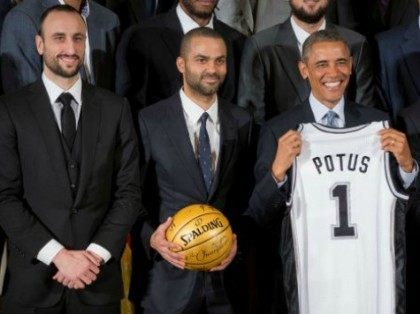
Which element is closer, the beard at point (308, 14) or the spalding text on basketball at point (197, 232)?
the spalding text on basketball at point (197, 232)

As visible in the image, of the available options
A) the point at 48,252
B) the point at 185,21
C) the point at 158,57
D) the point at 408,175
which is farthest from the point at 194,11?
the point at 48,252

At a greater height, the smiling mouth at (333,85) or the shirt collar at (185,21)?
the shirt collar at (185,21)

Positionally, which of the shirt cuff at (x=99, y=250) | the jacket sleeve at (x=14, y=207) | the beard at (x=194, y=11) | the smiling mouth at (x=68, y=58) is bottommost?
the shirt cuff at (x=99, y=250)

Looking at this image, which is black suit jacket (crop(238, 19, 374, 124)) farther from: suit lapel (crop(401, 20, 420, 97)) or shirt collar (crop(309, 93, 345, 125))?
shirt collar (crop(309, 93, 345, 125))

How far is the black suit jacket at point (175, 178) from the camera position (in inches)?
176

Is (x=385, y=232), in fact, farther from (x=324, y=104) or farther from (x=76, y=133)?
(x=76, y=133)

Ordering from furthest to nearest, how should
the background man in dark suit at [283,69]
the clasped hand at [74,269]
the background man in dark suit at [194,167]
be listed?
the background man in dark suit at [283,69], the background man in dark suit at [194,167], the clasped hand at [74,269]

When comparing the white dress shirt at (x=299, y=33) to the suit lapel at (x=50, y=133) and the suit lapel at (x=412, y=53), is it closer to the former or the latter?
the suit lapel at (x=412, y=53)

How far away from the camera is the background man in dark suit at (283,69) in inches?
202

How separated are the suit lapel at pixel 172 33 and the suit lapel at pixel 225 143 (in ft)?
2.28

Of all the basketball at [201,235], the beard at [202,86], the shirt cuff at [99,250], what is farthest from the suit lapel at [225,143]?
the shirt cuff at [99,250]

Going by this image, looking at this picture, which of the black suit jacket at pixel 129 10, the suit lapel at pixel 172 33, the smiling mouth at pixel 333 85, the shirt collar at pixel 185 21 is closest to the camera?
the smiling mouth at pixel 333 85

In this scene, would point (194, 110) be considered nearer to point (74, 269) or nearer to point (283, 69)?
point (283, 69)

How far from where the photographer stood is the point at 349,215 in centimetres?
430
